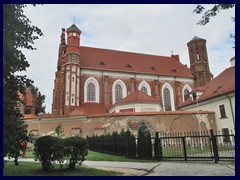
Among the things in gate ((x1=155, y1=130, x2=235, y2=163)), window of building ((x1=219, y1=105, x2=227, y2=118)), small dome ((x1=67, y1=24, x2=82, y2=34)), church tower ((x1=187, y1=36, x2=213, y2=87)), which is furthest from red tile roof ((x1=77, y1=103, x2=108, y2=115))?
→ church tower ((x1=187, y1=36, x2=213, y2=87))

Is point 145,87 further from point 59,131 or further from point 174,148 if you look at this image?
point 174,148

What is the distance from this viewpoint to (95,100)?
34125mm

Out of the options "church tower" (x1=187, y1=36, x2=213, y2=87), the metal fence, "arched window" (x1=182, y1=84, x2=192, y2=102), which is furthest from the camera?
"church tower" (x1=187, y1=36, x2=213, y2=87)

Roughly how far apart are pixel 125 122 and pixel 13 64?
15308mm

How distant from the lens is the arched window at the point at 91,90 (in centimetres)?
3392

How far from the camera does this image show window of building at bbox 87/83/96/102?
34000mm

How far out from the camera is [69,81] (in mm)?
32688

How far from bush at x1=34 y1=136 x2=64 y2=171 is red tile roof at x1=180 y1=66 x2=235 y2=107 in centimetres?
1975

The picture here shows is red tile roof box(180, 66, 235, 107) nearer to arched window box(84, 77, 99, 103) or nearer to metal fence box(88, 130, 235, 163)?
metal fence box(88, 130, 235, 163)

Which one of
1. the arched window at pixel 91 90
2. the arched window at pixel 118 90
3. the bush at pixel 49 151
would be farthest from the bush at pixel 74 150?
the arched window at pixel 118 90

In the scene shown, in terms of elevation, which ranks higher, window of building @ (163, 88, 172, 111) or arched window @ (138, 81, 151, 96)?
arched window @ (138, 81, 151, 96)

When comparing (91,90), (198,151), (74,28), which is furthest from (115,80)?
(198,151)

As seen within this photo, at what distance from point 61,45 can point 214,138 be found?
3435 cm

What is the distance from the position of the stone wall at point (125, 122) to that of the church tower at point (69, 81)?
7.53 meters
